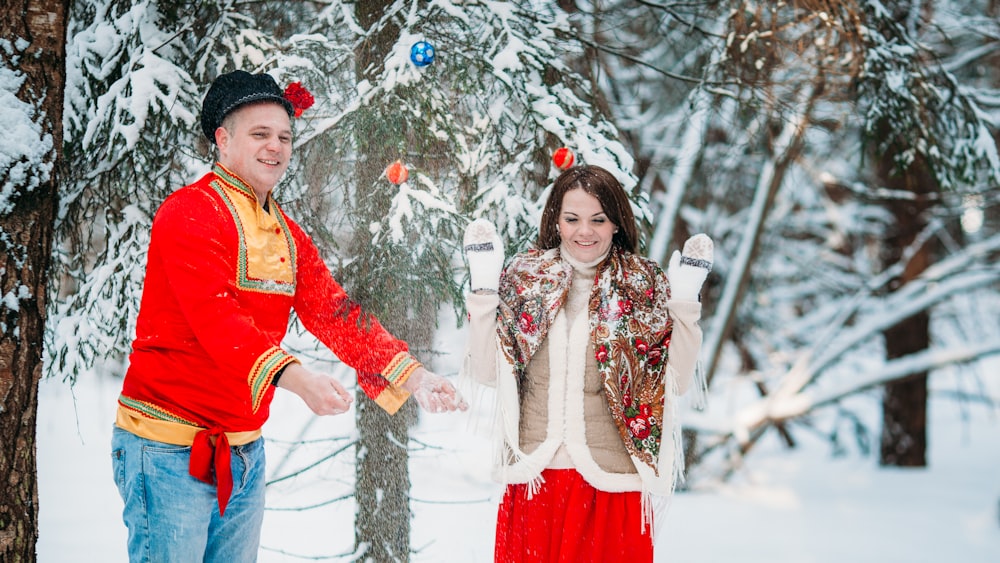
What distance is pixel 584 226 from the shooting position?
103 inches

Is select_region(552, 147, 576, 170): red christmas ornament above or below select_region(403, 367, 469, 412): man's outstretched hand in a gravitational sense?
above

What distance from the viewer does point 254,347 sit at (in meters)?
2.04

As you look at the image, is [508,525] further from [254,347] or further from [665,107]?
[665,107]

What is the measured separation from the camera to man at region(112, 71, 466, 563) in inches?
81.5

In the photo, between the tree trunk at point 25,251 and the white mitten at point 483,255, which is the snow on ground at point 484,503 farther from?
the white mitten at point 483,255

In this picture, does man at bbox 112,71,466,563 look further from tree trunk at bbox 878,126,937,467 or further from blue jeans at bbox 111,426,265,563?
tree trunk at bbox 878,126,937,467

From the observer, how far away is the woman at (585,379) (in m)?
2.51

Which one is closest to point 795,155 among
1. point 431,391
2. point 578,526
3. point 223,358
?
point 578,526

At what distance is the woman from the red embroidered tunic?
0.35m

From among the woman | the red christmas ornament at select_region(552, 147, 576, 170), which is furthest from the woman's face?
the red christmas ornament at select_region(552, 147, 576, 170)

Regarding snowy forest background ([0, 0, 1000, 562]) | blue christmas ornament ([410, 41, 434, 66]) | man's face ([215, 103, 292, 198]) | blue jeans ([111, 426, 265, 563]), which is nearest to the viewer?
blue jeans ([111, 426, 265, 563])

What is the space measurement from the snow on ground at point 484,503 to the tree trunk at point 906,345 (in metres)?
0.28

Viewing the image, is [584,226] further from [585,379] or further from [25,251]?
[25,251]

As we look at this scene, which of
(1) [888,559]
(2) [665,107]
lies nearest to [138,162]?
(1) [888,559]
